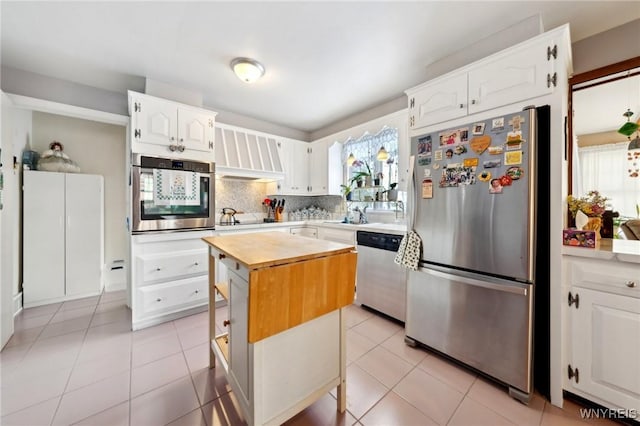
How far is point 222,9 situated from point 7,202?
2.48 meters

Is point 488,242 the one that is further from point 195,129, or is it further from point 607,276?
point 195,129

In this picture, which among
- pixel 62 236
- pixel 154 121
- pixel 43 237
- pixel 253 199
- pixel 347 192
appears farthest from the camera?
pixel 253 199

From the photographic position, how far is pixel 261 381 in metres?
1.12

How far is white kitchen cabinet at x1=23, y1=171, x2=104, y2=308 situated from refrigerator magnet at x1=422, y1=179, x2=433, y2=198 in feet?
12.9

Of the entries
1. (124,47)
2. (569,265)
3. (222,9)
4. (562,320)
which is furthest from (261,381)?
(124,47)

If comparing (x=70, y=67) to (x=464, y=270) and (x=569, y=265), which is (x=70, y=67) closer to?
(x=464, y=270)

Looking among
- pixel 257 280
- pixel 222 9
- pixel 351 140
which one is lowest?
pixel 257 280

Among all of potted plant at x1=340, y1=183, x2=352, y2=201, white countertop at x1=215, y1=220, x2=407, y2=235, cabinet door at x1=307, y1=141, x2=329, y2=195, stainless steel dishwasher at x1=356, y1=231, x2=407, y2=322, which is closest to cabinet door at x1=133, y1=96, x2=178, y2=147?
white countertop at x1=215, y1=220, x2=407, y2=235

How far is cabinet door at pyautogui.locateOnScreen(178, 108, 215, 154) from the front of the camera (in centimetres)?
261

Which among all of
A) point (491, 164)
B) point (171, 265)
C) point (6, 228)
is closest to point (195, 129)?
point (171, 265)

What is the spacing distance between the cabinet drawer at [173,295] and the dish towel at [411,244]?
2.21 metres

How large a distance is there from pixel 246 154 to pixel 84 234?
7.61 ft

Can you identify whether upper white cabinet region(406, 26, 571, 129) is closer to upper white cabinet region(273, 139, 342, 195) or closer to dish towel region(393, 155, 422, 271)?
dish towel region(393, 155, 422, 271)

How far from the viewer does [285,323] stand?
1.13 meters
